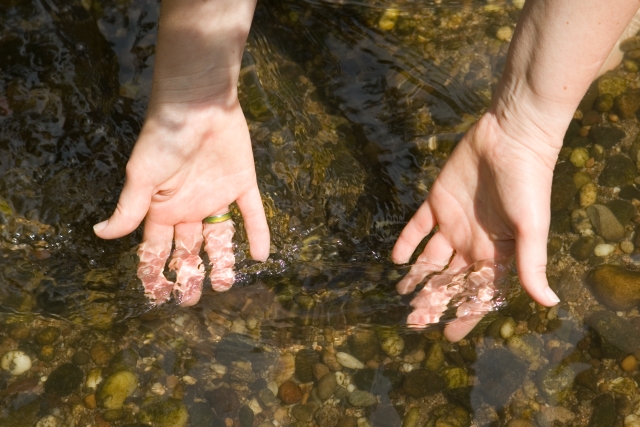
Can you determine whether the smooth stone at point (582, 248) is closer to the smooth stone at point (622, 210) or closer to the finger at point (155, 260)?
the smooth stone at point (622, 210)

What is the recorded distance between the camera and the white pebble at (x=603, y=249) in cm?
363

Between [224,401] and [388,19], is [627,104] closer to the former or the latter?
[388,19]

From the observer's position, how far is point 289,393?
11.0 ft

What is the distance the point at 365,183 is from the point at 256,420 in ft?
4.82

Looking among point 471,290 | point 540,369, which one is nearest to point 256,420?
point 471,290

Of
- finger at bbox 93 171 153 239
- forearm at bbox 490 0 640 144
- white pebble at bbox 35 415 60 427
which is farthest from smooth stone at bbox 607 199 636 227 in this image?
white pebble at bbox 35 415 60 427

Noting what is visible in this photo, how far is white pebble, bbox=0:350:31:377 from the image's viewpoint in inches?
131

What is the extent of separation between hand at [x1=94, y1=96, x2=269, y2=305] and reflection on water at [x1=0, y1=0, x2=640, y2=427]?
0.45ft

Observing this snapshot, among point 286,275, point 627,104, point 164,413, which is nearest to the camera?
point 164,413

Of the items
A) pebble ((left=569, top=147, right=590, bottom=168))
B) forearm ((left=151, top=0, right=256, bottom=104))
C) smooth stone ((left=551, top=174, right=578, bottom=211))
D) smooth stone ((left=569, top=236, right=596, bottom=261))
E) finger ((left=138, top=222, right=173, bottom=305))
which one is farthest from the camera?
pebble ((left=569, top=147, right=590, bottom=168))

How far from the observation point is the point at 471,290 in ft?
10.6

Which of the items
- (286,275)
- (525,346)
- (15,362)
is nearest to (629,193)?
(525,346)

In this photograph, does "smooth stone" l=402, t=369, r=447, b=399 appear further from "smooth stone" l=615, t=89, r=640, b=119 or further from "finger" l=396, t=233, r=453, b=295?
"smooth stone" l=615, t=89, r=640, b=119

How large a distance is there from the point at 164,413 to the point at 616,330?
2367 millimetres
